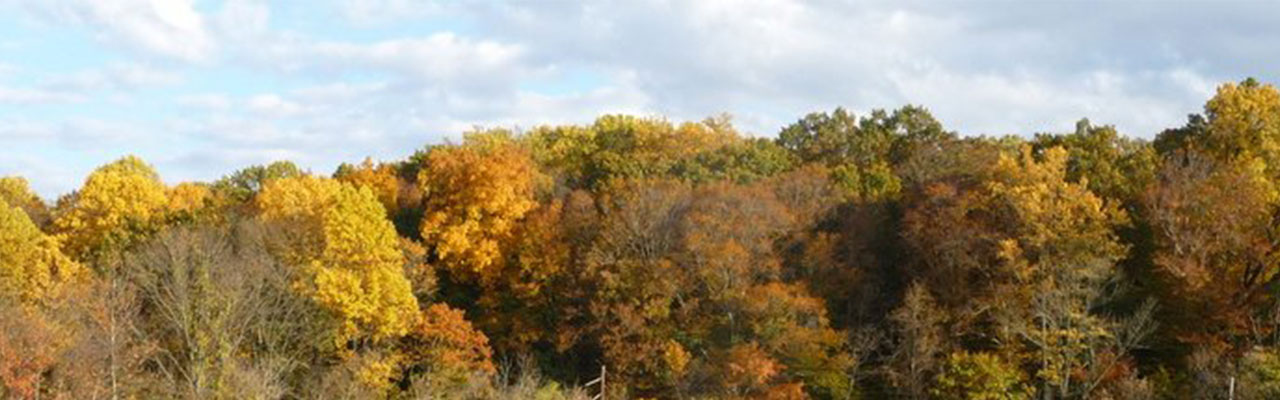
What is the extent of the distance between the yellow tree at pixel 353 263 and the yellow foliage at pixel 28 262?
7335 mm

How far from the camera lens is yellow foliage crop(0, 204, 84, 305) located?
156 ft

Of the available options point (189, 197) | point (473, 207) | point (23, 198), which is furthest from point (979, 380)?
point (23, 198)

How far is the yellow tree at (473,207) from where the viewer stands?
53781mm

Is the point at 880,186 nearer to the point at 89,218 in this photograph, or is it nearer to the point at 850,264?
the point at 850,264

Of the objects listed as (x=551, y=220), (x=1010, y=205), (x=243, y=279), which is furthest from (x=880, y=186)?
(x=243, y=279)

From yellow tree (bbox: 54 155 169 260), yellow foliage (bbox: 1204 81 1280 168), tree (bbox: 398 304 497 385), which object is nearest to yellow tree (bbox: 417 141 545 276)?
tree (bbox: 398 304 497 385)

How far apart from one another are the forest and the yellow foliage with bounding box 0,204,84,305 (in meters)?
0.09

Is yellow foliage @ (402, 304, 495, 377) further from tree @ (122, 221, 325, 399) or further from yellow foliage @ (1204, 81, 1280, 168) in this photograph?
yellow foliage @ (1204, 81, 1280, 168)

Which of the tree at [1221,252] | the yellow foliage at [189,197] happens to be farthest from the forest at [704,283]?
the yellow foliage at [189,197]

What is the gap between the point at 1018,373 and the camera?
43469mm

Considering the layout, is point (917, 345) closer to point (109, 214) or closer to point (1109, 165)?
point (1109, 165)

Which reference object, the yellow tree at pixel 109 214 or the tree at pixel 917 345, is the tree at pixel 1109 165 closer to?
the tree at pixel 917 345

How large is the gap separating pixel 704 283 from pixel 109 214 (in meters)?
23.6

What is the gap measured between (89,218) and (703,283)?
2442 cm
